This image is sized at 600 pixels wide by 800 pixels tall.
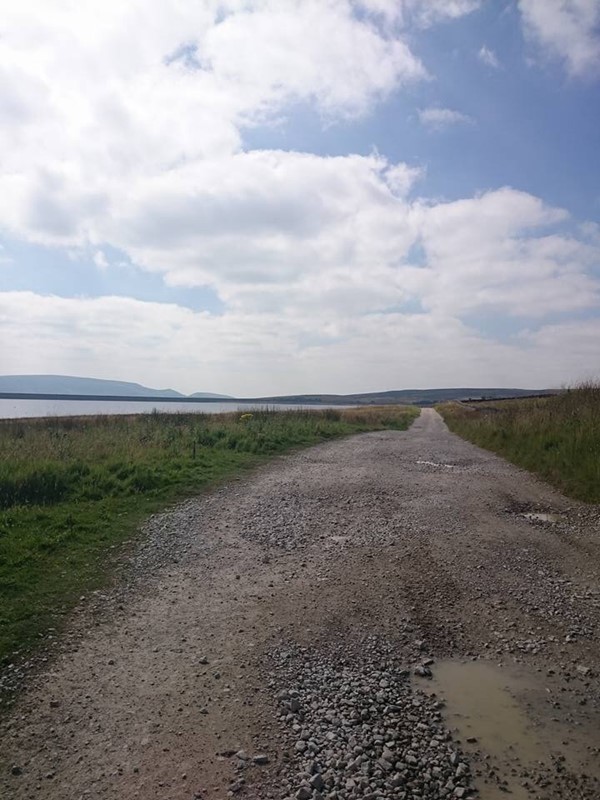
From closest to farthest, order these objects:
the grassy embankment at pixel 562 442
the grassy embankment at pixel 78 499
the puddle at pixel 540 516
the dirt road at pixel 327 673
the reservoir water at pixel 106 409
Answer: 1. the dirt road at pixel 327 673
2. the grassy embankment at pixel 78 499
3. the puddle at pixel 540 516
4. the grassy embankment at pixel 562 442
5. the reservoir water at pixel 106 409

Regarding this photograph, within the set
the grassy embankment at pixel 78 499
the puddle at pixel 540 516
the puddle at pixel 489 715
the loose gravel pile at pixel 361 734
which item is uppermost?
the grassy embankment at pixel 78 499

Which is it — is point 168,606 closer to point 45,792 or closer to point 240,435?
point 45,792

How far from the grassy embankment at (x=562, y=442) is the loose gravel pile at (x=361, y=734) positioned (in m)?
8.41

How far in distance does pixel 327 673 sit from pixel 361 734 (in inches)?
34.3

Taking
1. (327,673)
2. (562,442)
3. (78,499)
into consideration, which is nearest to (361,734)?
(327,673)

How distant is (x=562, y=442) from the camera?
15.7 meters

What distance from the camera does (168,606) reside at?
6.10 metres

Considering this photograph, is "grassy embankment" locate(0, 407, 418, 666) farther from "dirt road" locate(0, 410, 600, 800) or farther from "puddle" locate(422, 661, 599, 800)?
"puddle" locate(422, 661, 599, 800)

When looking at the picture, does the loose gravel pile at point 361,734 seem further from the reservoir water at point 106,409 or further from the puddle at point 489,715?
the reservoir water at point 106,409

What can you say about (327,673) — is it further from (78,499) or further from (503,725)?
(78,499)

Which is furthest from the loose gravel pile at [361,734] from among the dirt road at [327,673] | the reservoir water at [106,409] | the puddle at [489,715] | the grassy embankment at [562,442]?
the reservoir water at [106,409]

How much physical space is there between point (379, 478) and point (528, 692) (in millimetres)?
9843

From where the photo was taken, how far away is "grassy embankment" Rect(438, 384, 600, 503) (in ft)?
41.4

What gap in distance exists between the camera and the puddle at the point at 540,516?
1001cm
